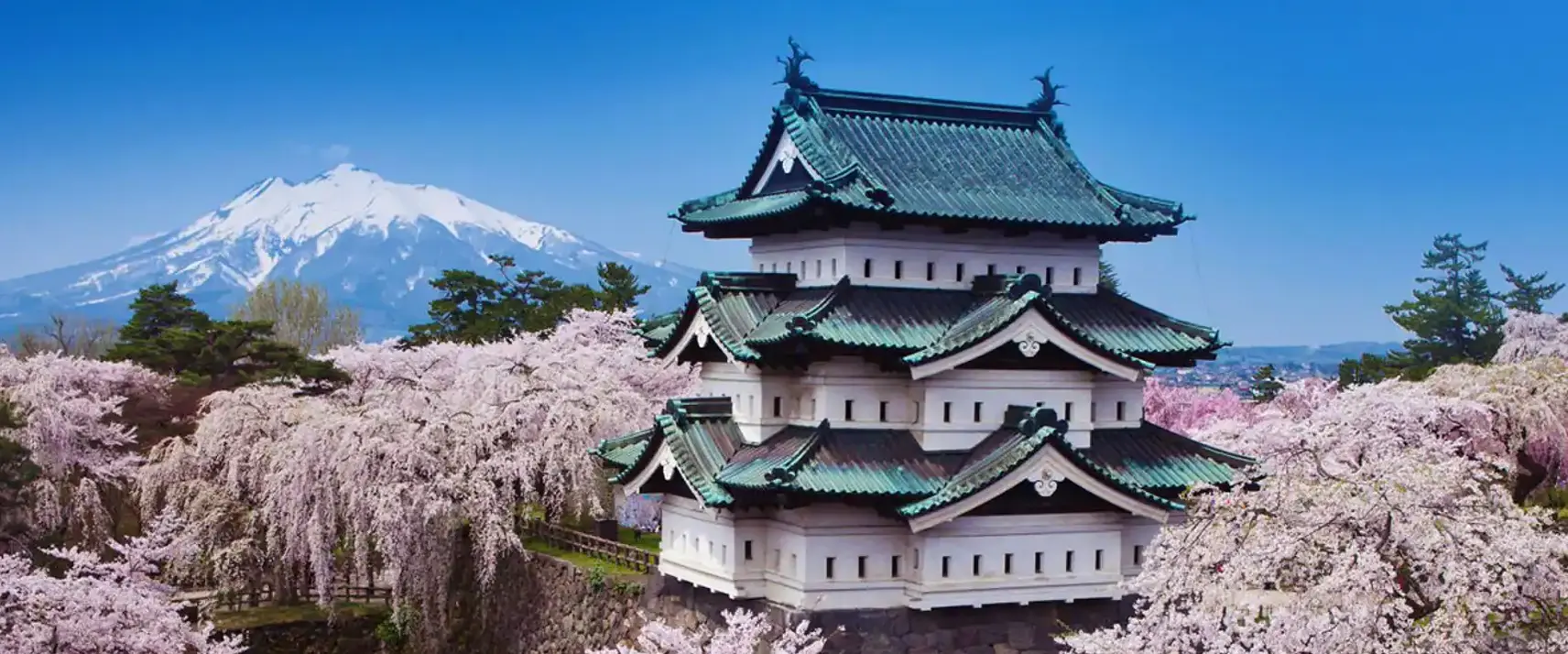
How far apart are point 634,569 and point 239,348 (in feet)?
74.6

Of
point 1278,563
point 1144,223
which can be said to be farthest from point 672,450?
point 1278,563

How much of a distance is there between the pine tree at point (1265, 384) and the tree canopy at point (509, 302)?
78.8 feet

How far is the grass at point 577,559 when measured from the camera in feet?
97.0

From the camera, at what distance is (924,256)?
25.3m

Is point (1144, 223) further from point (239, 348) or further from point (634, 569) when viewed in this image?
point (239, 348)

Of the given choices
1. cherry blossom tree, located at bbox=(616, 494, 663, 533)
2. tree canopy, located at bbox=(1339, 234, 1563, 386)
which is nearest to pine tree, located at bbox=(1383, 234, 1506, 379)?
tree canopy, located at bbox=(1339, 234, 1563, 386)

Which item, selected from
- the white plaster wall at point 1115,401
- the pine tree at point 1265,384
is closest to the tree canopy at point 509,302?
the pine tree at point 1265,384

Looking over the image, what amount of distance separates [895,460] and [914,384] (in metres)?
→ 1.19

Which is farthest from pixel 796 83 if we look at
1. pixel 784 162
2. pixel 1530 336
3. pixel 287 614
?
pixel 1530 336

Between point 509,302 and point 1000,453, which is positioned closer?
point 1000,453

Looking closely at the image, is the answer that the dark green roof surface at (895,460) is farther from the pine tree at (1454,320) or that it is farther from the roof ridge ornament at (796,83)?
the pine tree at (1454,320)

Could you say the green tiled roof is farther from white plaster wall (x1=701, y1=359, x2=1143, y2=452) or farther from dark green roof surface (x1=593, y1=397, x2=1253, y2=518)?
white plaster wall (x1=701, y1=359, x2=1143, y2=452)

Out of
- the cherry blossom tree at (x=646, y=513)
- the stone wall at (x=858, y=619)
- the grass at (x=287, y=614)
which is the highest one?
the cherry blossom tree at (x=646, y=513)

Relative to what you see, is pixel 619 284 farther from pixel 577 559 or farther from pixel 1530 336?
pixel 577 559
